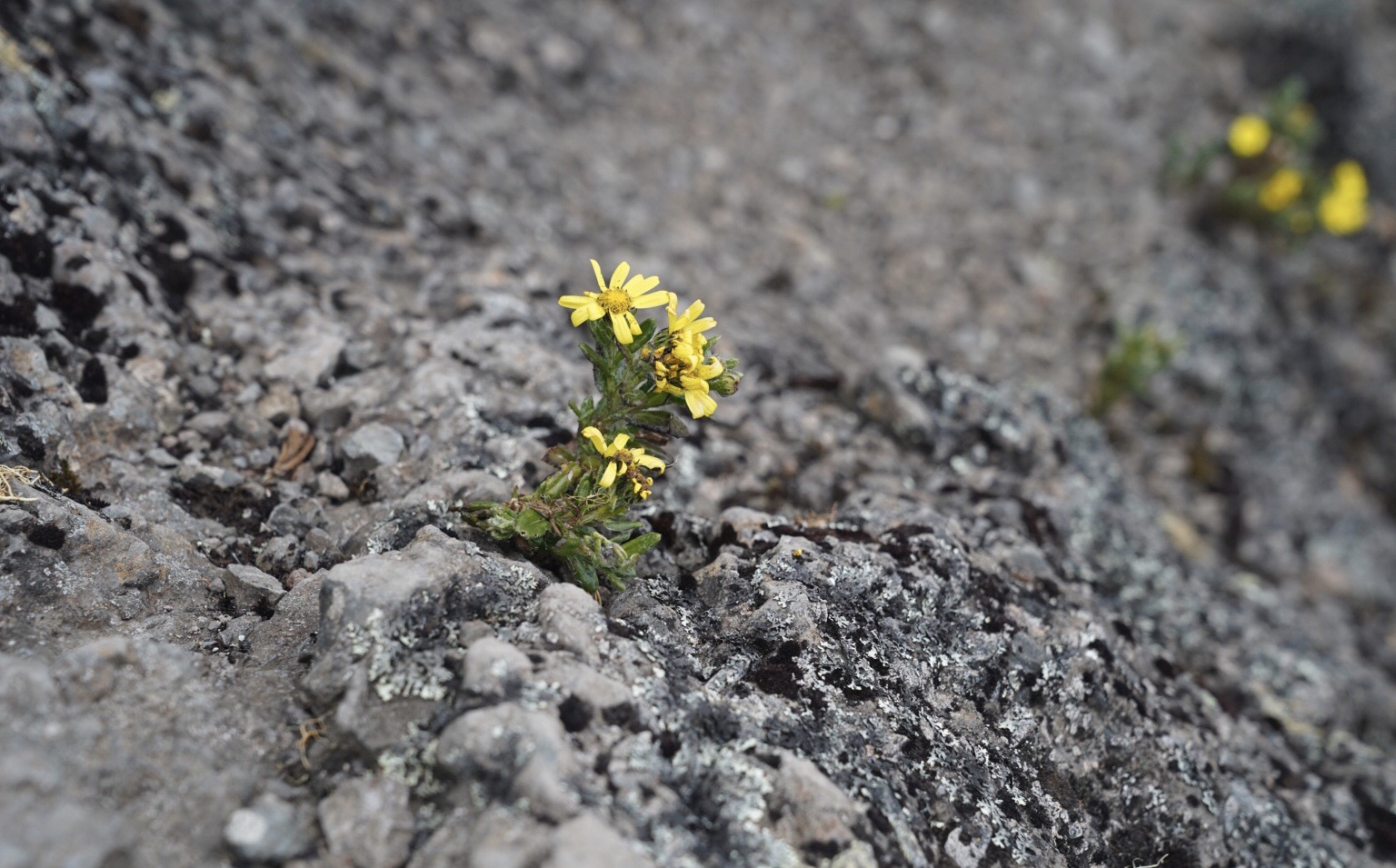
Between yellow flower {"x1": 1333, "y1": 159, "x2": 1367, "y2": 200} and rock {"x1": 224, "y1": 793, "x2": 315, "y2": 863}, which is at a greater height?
yellow flower {"x1": 1333, "y1": 159, "x2": 1367, "y2": 200}

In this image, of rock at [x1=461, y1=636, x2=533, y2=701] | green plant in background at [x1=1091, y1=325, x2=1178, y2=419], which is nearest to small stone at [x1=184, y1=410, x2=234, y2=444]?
rock at [x1=461, y1=636, x2=533, y2=701]

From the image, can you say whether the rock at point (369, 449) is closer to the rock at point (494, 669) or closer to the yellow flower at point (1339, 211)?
the rock at point (494, 669)

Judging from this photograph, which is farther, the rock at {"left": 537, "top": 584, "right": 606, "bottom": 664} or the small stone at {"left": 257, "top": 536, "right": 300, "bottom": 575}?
the small stone at {"left": 257, "top": 536, "right": 300, "bottom": 575}

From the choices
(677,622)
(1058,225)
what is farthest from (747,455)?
(1058,225)

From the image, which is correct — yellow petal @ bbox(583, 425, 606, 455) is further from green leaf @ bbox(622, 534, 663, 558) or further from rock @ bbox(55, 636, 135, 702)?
rock @ bbox(55, 636, 135, 702)

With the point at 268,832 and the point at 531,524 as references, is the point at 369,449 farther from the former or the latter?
the point at 268,832

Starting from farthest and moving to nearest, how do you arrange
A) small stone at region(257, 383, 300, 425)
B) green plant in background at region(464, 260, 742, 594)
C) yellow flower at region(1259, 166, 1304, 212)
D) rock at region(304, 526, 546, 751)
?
yellow flower at region(1259, 166, 1304, 212) → small stone at region(257, 383, 300, 425) → green plant in background at region(464, 260, 742, 594) → rock at region(304, 526, 546, 751)

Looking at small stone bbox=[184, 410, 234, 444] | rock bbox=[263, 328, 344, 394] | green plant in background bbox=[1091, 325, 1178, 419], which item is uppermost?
green plant in background bbox=[1091, 325, 1178, 419]
